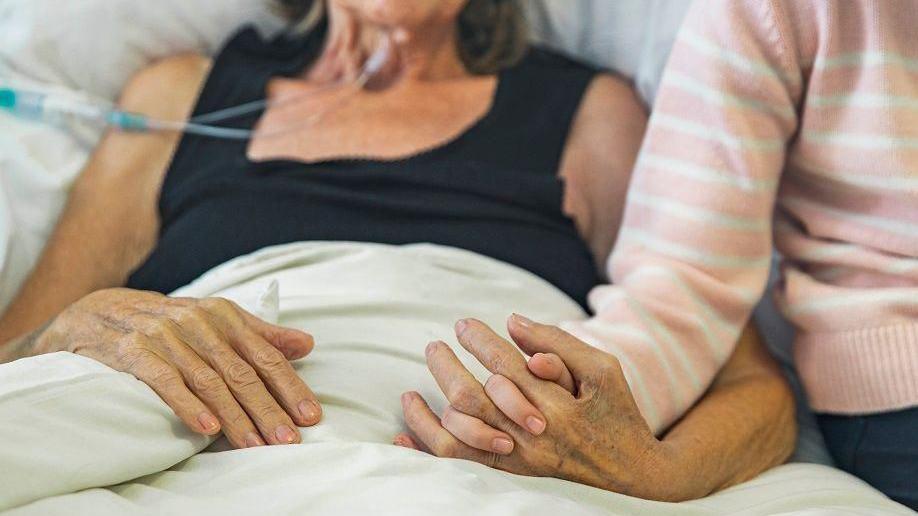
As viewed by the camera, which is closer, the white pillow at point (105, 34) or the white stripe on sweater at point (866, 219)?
the white stripe on sweater at point (866, 219)

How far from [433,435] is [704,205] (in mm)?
392

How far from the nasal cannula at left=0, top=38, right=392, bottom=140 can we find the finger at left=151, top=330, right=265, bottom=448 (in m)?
0.51

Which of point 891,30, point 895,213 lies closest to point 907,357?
point 895,213

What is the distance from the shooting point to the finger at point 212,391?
2.93 feet

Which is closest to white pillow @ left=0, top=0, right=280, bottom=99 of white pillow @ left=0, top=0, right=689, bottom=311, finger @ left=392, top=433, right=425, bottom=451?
white pillow @ left=0, top=0, right=689, bottom=311

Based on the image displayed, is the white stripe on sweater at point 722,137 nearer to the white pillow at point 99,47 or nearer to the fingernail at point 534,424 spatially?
the white pillow at point 99,47

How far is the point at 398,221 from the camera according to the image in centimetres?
127

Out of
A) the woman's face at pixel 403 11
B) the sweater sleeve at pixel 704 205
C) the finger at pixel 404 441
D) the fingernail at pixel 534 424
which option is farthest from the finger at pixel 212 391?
the woman's face at pixel 403 11

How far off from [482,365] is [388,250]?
8.5 inches

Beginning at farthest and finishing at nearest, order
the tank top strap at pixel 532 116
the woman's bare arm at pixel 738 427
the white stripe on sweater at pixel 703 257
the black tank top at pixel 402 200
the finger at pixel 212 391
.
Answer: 1. the tank top strap at pixel 532 116
2. the black tank top at pixel 402 200
3. the white stripe on sweater at pixel 703 257
4. the woman's bare arm at pixel 738 427
5. the finger at pixel 212 391

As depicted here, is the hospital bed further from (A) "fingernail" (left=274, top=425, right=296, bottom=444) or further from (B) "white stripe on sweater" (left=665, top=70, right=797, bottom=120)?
(B) "white stripe on sweater" (left=665, top=70, right=797, bottom=120)

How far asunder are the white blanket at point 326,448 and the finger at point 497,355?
2.9 inches

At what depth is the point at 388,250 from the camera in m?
A: 1.16

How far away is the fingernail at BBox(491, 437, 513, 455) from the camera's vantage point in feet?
2.91
